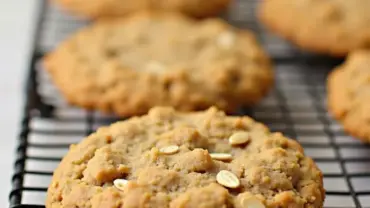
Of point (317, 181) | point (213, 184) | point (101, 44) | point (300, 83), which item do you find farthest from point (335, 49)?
point (213, 184)

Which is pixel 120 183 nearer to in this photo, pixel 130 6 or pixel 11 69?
pixel 130 6

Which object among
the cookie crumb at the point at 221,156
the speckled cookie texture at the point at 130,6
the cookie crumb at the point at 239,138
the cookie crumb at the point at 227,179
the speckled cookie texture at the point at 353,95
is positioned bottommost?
the cookie crumb at the point at 227,179

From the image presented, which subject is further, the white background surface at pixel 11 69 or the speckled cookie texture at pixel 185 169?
the white background surface at pixel 11 69

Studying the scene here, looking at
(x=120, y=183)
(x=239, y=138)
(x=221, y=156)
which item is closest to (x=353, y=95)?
(x=239, y=138)

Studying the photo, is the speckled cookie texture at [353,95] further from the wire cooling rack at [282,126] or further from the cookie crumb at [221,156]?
the cookie crumb at [221,156]

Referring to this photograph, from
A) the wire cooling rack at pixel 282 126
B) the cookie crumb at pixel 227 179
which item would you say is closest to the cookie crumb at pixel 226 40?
the wire cooling rack at pixel 282 126

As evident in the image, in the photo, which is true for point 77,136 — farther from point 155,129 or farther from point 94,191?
point 94,191

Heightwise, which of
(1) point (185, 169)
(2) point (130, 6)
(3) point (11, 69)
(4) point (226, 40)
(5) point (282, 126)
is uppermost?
(2) point (130, 6)
